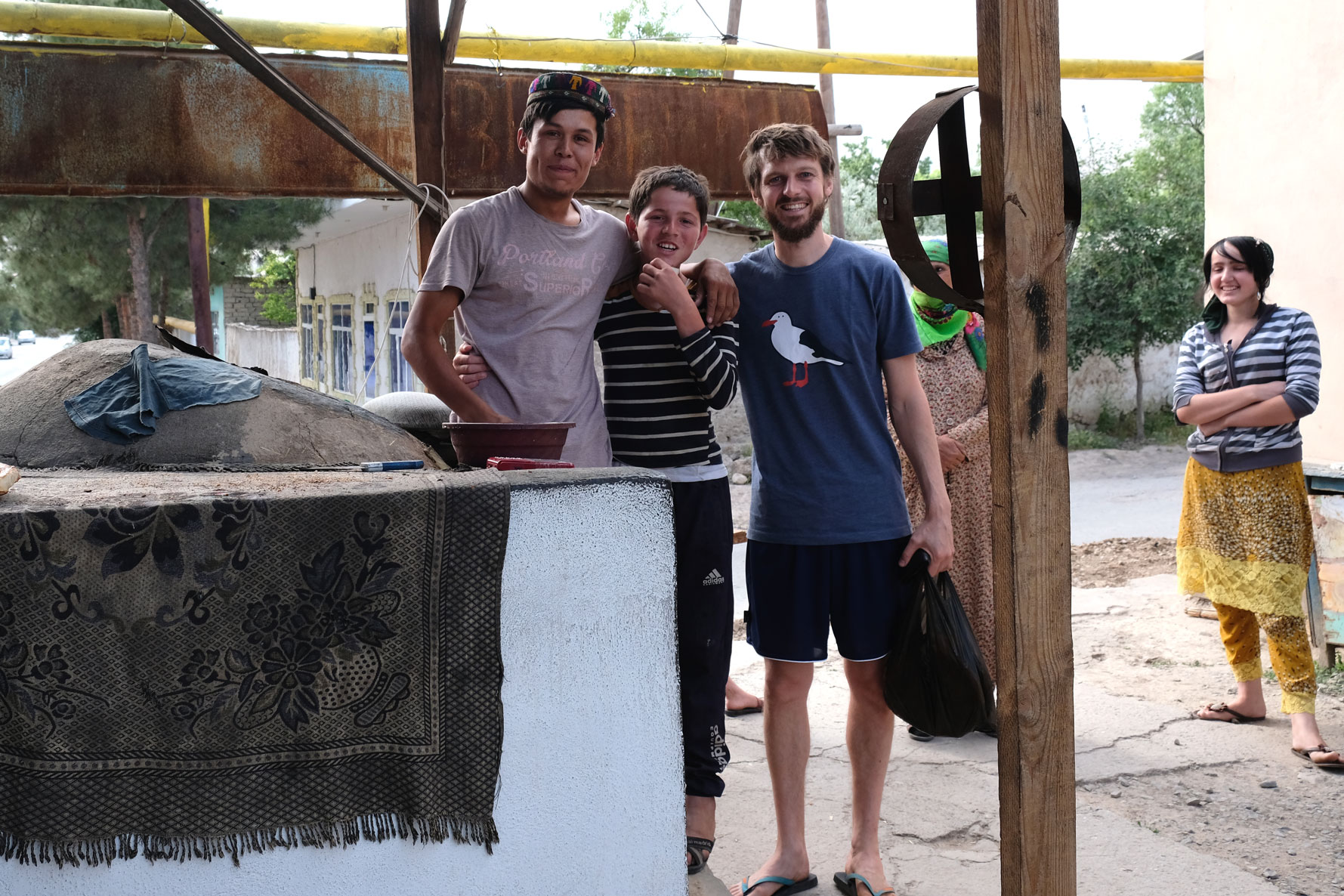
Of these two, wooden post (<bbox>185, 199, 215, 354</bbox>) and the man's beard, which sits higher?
wooden post (<bbox>185, 199, 215, 354</bbox>)

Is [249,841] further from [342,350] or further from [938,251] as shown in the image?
[342,350]

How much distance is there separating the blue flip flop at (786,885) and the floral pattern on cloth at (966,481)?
1353mm

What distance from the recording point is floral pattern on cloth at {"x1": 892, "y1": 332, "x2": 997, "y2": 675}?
155 inches

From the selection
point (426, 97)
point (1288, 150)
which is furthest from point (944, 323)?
point (1288, 150)

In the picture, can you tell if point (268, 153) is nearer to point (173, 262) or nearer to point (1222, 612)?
point (1222, 612)

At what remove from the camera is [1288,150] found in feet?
19.2

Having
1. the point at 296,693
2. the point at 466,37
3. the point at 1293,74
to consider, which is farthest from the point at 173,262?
the point at 296,693

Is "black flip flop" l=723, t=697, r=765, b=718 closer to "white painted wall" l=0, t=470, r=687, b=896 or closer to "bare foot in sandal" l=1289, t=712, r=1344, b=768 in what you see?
"bare foot in sandal" l=1289, t=712, r=1344, b=768

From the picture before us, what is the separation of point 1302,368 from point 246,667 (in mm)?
3762

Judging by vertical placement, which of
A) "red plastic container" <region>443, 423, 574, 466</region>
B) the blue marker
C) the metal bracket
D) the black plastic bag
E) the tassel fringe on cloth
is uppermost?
the metal bracket

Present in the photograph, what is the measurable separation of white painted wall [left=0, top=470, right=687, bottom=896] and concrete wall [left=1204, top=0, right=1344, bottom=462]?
4520 millimetres

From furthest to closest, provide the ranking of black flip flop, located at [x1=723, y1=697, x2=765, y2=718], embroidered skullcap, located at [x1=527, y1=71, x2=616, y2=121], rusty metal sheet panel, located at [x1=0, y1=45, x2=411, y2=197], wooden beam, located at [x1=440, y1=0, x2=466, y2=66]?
rusty metal sheet panel, located at [x1=0, y1=45, x2=411, y2=197] → wooden beam, located at [x1=440, y1=0, x2=466, y2=66] → black flip flop, located at [x1=723, y1=697, x2=765, y2=718] → embroidered skullcap, located at [x1=527, y1=71, x2=616, y2=121]

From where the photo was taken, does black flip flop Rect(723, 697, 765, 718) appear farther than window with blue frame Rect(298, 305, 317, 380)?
No

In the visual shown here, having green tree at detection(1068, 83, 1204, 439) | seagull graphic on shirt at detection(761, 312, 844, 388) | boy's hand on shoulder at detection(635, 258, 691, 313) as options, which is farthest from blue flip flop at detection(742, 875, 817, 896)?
green tree at detection(1068, 83, 1204, 439)
